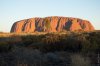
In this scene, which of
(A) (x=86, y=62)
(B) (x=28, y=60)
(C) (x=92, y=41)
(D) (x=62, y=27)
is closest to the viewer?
(A) (x=86, y=62)

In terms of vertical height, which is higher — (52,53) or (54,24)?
(54,24)

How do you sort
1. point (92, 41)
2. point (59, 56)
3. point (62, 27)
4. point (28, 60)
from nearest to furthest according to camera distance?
point (28, 60) < point (59, 56) < point (92, 41) < point (62, 27)

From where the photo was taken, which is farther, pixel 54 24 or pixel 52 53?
pixel 54 24

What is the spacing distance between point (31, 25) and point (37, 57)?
171356mm

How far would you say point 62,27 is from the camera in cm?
18425

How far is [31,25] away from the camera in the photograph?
191000 millimetres

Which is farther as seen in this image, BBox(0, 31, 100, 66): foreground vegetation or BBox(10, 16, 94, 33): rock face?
BBox(10, 16, 94, 33): rock face

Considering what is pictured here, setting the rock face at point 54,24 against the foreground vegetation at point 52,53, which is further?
the rock face at point 54,24

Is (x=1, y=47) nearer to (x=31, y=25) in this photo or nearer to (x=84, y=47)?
(x=84, y=47)

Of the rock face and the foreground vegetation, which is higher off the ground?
the rock face

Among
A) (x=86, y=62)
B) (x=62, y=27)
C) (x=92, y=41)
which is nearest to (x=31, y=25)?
(x=62, y=27)

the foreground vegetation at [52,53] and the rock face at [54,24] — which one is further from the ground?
the rock face at [54,24]

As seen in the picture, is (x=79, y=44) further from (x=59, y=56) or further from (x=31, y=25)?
(x=31, y=25)

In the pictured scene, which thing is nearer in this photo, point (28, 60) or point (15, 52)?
point (28, 60)
